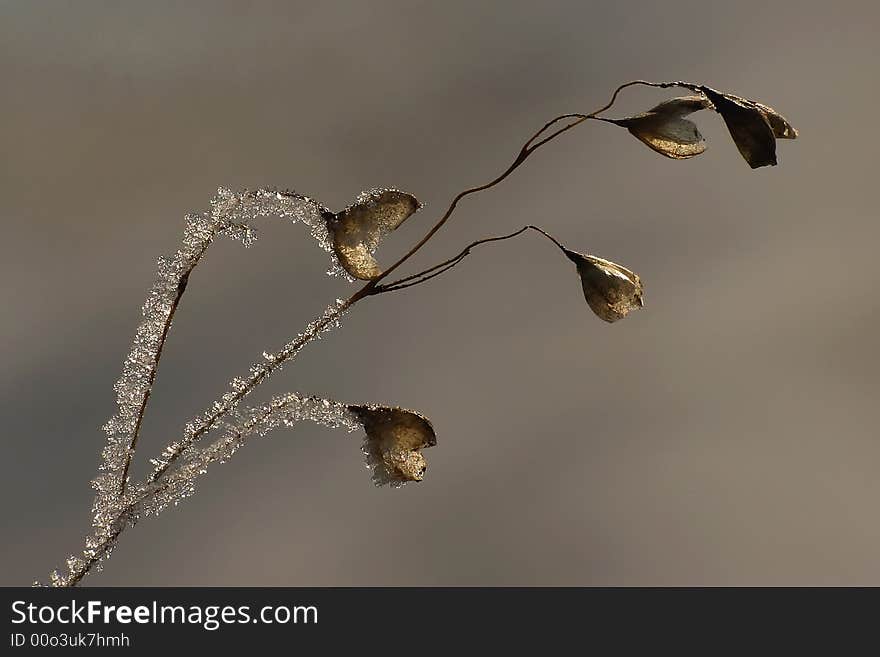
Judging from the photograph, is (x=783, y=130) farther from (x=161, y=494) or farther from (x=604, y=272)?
(x=161, y=494)

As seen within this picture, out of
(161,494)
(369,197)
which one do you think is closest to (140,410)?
(161,494)

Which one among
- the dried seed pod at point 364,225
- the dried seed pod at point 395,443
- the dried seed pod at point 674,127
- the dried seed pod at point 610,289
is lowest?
the dried seed pod at point 395,443

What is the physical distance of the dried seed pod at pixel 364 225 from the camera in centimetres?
34

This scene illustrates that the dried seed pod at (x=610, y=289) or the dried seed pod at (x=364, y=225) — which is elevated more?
the dried seed pod at (x=364, y=225)

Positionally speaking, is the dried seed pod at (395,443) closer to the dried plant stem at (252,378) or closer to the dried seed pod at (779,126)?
the dried plant stem at (252,378)

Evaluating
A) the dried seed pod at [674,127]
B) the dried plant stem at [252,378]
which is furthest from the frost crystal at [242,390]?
the dried seed pod at [674,127]

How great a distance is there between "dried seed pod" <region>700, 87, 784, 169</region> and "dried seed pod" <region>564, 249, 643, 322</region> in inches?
2.8

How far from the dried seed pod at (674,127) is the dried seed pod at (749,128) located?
0.05 ft

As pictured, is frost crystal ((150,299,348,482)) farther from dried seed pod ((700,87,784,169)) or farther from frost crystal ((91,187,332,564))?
dried seed pod ((700,87,784,169))

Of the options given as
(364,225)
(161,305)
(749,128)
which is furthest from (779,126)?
(161,305)

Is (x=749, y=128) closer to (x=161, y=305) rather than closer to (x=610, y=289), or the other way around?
(x=610, y=289)

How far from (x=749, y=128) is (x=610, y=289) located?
3.5 inches
